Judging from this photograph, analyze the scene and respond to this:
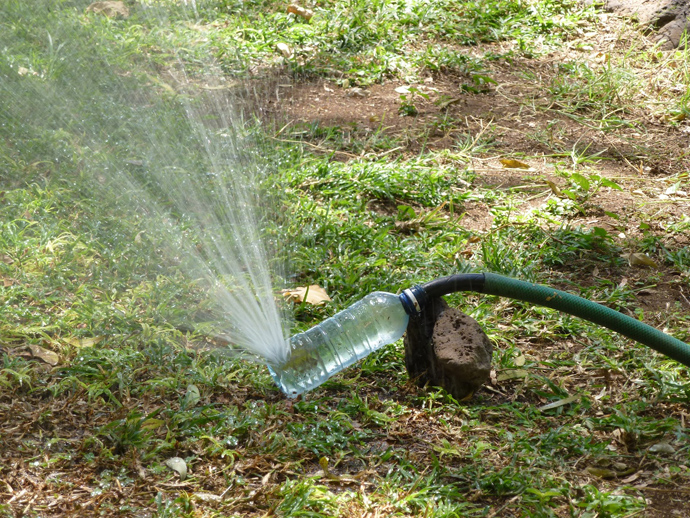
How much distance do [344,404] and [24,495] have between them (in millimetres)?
986

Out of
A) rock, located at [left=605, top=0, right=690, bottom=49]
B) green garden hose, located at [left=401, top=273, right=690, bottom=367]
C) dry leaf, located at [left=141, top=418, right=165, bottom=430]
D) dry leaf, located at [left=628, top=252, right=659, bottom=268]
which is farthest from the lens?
rock, located at [left=605, top=0, right=690, bottom=49]

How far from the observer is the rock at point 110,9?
5.20 metres

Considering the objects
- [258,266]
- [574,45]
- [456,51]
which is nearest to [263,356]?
[258,266]

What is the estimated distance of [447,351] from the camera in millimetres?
2344

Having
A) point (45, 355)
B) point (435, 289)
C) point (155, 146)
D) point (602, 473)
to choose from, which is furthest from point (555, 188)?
point (45, 355)

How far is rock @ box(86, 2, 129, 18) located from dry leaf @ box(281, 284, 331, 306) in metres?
3.23

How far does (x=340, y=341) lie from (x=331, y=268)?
28.9 inches

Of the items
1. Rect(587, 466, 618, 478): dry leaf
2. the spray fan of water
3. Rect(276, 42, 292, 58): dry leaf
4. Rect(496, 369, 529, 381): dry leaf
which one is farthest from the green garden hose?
Rect(276, 42, 292, 58): dry leaf

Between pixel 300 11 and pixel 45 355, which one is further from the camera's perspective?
pixel 300 11

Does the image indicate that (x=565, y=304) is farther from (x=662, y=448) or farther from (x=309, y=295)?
(x=309, y=295)

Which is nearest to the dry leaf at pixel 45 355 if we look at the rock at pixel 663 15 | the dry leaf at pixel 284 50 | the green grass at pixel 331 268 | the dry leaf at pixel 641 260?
the green grass at pixel 331 268

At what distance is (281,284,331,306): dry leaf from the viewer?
9.43 ft

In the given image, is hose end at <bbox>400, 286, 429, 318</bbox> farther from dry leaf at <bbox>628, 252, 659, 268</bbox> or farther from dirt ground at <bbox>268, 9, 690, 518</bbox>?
dry leaf at <bbox>628, 252, 659, 268</bbox>

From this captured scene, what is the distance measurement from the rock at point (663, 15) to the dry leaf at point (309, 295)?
12.9 feet
